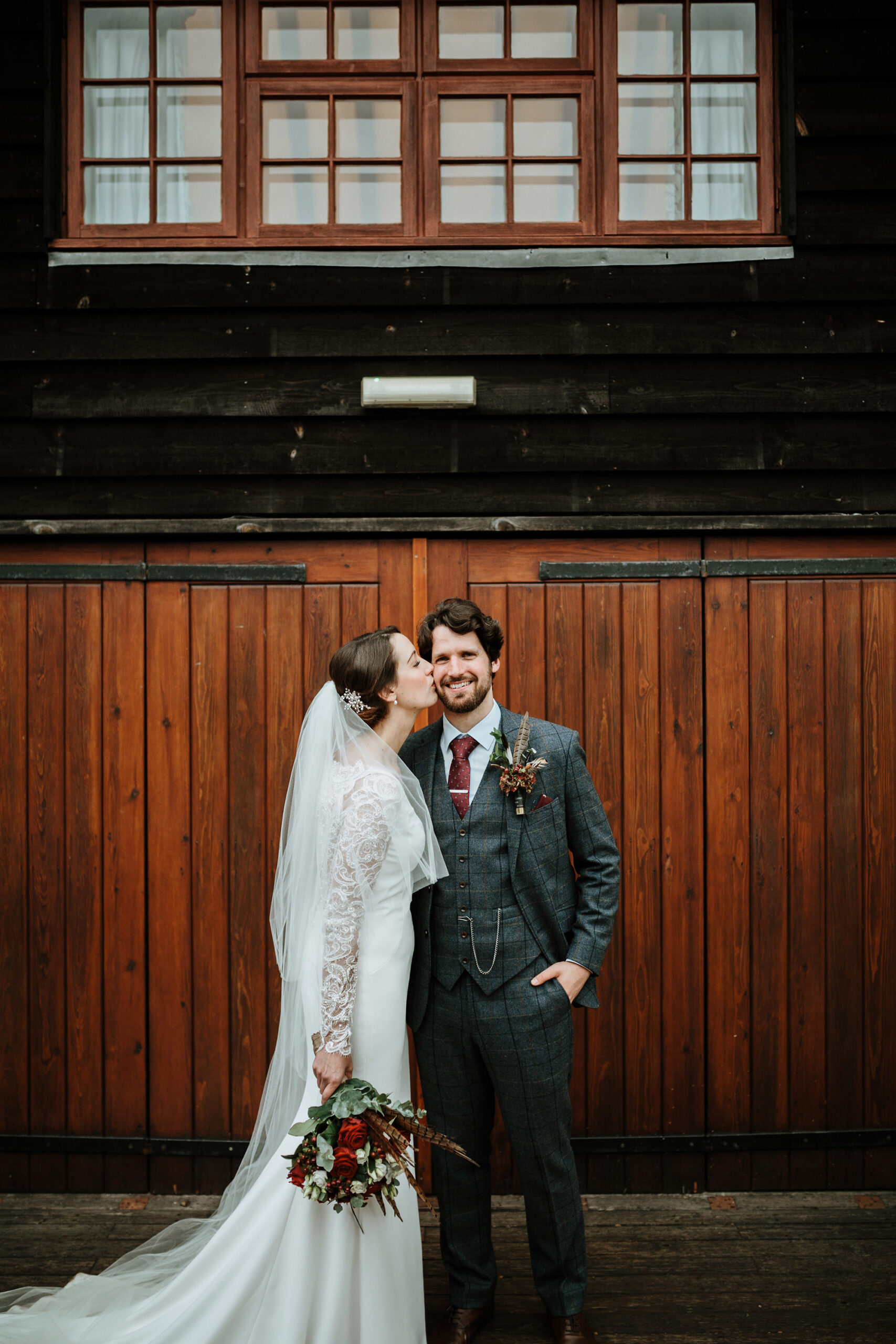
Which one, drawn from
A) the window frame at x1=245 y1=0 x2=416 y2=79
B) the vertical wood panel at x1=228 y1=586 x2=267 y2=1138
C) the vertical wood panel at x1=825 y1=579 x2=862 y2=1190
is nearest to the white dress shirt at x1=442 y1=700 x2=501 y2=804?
the vertical wood panel at x1=228 y1=586 x2=267 y2=1138

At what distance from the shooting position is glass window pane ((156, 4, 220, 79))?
12.1 feet

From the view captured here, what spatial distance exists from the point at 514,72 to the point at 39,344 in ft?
6.93

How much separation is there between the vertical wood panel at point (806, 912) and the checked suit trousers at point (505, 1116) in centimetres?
130

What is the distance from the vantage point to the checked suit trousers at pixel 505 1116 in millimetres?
2699

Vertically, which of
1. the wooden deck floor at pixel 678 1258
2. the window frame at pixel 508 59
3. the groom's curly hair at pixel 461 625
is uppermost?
the window frame at pixel 508 59

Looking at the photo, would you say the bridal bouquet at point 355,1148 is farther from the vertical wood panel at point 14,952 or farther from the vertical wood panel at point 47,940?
the vertical wood panel at point 14,952

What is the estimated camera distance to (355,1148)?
239cm

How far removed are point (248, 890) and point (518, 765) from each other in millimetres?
1450

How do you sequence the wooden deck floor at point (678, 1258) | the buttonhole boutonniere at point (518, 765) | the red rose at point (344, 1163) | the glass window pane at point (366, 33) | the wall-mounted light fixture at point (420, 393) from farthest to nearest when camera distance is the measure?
the glass window pane at point (366, 33)
the wall-mounted light fixture at point (420, 393)
the wooden deck floor at point (678, 1258)
the buttonhole boutonniere at point (518, 765)
the red rose at point (344, 1163)

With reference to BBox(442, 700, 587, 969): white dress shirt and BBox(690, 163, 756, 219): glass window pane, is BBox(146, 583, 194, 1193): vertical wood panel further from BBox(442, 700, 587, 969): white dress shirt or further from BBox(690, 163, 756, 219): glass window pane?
BBox(690, 163, 756, 219): glass window pane

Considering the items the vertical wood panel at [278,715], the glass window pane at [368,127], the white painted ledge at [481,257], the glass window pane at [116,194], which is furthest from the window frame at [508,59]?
the vertical wood panel at [278,715]

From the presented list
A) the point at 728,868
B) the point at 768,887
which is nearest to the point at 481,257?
the point at 728,868

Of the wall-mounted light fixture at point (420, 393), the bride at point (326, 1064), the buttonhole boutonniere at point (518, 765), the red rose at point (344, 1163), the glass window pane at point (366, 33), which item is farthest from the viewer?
the glass window pane at point (366, 33)

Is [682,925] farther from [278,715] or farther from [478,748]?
[278,715]
